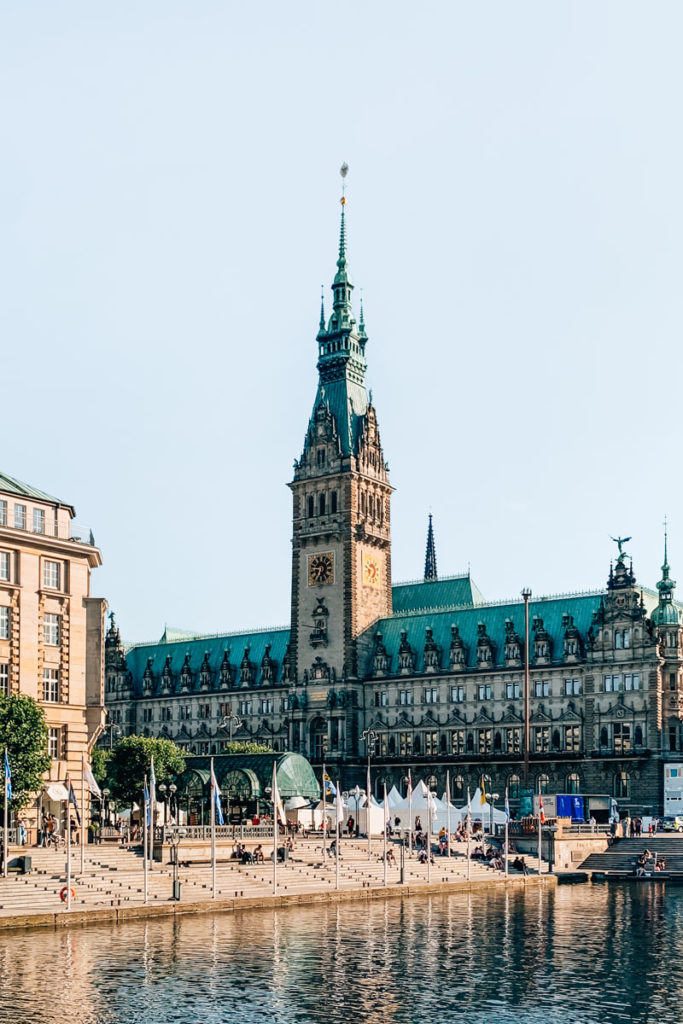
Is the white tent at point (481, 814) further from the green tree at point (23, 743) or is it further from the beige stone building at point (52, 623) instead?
the green tree at point (23, 743)

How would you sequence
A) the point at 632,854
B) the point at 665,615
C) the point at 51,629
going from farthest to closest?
the point at 665,615, the point at 632,854, the point at 51,629

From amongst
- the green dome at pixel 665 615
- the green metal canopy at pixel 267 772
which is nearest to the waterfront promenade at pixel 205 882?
the green metal canopy at pixel 267 772

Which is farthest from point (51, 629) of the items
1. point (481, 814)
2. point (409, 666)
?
point (409, 666)

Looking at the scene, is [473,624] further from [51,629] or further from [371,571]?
[51,629]

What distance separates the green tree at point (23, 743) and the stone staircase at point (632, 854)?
48.9 metres

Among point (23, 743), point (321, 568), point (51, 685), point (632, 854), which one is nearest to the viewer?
point (23, 743)

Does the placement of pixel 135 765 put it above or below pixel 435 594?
below

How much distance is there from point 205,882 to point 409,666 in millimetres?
92861

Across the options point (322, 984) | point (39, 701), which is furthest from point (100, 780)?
point (322, 984)

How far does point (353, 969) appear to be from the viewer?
51688mm

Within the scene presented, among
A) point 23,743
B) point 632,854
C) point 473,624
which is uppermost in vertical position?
point 473,624

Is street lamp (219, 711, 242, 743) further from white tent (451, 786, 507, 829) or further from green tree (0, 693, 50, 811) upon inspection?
green tree (0, 693, 50, 811)

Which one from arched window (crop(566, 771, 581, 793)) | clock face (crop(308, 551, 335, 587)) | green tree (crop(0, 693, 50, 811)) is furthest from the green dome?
green tree (crop(0, 693, 50, 811))

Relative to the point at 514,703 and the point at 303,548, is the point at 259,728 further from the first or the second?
the point at 514,703
